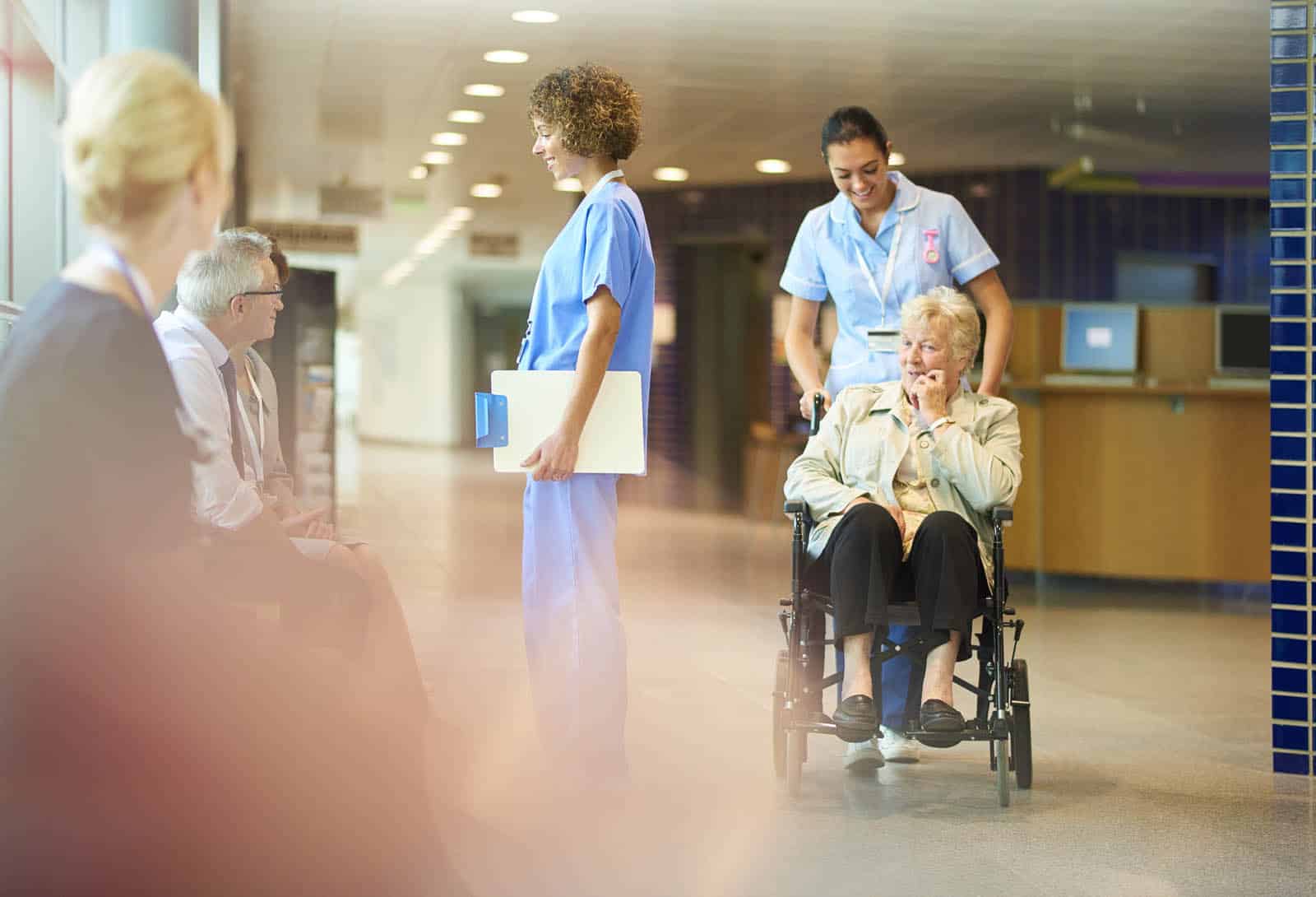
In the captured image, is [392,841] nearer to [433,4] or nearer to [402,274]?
[433,4]

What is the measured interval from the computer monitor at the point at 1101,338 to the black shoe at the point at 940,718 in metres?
5.17

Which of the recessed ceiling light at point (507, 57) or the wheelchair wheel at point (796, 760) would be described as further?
the recessed ceiling light at point (507, 57)

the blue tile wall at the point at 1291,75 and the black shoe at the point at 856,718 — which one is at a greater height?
the blue tile wall at the point at 1291,75

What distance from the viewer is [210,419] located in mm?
2834

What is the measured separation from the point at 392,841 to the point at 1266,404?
6.87 metres

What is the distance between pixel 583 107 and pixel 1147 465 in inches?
209

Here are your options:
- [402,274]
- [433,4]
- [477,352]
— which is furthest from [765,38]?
[477,352]

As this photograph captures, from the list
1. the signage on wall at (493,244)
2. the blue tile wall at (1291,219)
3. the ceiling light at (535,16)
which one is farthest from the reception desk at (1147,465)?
the signage on wall at (493,244)

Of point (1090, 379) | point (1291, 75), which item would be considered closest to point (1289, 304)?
point (1291, 75)

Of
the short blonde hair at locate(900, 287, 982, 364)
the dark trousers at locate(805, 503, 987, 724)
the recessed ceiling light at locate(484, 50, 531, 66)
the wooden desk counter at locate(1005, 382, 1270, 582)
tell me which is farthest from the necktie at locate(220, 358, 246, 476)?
the recessed ceiling light at locate(484, 50, 531, 66)

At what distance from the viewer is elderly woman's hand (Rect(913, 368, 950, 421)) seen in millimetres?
3354

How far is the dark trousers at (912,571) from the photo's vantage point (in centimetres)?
315

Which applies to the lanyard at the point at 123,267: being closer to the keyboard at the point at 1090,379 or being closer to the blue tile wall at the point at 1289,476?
the blue tile wall at the point at 1289,476

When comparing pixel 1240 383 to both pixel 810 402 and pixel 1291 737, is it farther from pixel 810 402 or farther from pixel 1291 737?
pixel 810 402
